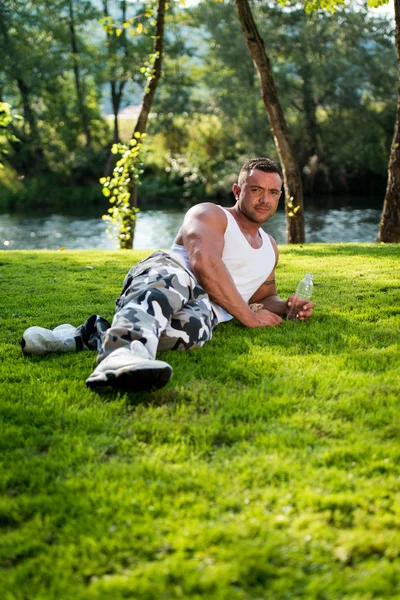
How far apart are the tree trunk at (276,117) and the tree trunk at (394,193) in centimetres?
170

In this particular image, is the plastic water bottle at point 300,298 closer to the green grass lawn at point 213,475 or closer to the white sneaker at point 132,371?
the green grass lawn at point 213,475

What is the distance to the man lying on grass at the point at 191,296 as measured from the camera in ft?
11.2

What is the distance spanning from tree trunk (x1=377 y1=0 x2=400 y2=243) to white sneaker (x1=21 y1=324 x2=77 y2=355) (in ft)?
26.8

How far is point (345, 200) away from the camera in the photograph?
98.6 ft

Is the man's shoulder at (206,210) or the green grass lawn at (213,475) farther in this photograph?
the man's shoulder at (206,210)

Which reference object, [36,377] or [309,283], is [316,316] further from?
[36,377]

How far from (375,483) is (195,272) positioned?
2.30 meters

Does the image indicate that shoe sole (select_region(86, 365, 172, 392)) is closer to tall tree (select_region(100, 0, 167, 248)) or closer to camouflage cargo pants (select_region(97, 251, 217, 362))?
camouflage cargo pants (select_region(97, 251, 217, 362))

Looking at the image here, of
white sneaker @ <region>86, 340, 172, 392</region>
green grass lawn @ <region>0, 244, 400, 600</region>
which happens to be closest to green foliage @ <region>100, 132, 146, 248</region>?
green grass lawn @ <region>0, 244, 400, 600</region>

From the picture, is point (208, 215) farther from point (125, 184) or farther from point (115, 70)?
point (115, 70)

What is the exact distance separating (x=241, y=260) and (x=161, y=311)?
1162mm

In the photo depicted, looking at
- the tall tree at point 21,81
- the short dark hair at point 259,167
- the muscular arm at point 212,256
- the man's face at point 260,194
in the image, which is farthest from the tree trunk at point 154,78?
the tall tree at point 21,81

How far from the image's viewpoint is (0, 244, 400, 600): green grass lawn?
78.2 inches

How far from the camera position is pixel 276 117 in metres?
12.1
